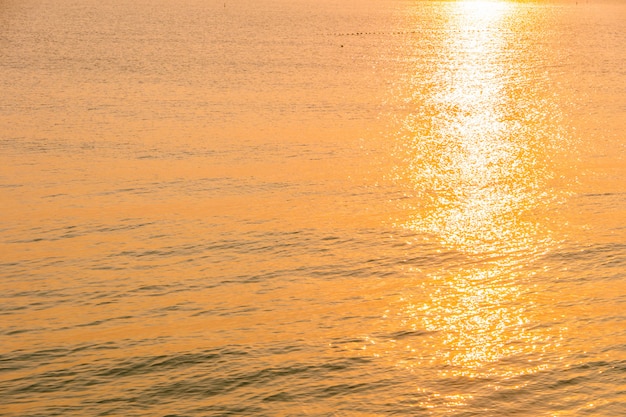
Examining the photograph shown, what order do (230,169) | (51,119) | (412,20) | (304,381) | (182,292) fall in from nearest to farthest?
1. (304,381)
2. (182,292)
3. (230,169)
4. (51,119)
5. (412,20)

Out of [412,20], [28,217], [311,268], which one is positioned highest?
[412,20]

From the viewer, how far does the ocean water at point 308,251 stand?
14133 millimetres

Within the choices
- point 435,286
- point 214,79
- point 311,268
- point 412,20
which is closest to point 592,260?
point 435,286

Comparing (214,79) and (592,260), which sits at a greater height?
(214,79)

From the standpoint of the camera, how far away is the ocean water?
14.1 m

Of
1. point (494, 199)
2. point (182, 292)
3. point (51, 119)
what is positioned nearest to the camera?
point (182, 292)

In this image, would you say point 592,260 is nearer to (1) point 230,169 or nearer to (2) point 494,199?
(2) point 494,199

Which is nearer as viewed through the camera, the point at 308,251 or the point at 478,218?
the point at 308,251

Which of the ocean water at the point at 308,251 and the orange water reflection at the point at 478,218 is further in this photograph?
the orange water reflection at the point at 478,218

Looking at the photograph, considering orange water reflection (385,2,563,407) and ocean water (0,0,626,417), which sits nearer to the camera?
ocean water (0,0,626,417)

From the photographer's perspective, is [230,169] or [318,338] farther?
[230,169]

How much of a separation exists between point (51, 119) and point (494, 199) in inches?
693

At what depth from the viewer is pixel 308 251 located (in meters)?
20.4

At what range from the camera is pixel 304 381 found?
14234mm
